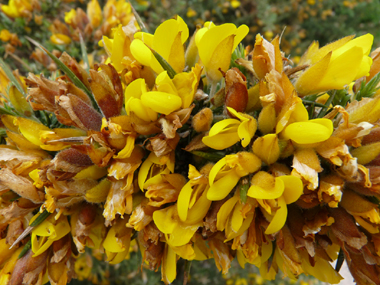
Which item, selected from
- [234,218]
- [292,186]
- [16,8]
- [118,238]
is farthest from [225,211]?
[16,8]

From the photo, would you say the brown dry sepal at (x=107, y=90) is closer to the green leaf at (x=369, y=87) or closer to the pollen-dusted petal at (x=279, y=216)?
the pollen-dusted petal at (x=279, y=216)

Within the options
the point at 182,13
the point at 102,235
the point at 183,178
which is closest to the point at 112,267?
the point at 102,235

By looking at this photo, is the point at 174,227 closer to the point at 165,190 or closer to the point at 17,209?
the point at 165,190

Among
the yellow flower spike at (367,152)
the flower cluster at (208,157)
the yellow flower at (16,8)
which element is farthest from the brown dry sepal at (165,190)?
the yellow flower at (16,8)

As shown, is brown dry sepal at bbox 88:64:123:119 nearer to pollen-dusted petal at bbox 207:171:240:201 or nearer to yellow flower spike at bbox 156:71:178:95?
yellow flower spike at bbox 156:71:178:95

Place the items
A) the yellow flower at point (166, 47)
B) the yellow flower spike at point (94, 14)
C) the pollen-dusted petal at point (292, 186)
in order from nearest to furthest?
the pollen-dusted petal at point (292, 186)
the yellow flower at point (166, 47)
the yellow flower spike at point (94, 14)

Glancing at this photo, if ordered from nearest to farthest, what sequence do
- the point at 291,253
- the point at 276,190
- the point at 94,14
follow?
the point at 276,190 < the point at 291,253 < the point at 94,14

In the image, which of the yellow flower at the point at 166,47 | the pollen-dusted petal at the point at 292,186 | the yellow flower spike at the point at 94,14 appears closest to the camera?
the pollen-dusted petal at the point at 292,186
